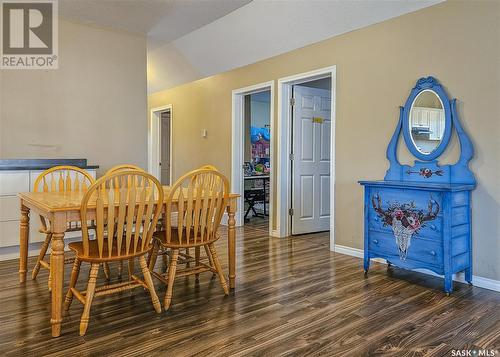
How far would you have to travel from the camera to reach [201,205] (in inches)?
99.7

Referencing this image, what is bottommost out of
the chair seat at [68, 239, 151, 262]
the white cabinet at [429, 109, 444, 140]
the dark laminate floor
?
the dark laminate floor

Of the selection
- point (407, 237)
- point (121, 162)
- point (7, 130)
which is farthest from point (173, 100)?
point (407, 237)

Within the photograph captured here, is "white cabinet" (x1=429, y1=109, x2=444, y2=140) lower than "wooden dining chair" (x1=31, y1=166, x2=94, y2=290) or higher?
higher

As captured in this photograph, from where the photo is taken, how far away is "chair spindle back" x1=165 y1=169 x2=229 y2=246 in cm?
243

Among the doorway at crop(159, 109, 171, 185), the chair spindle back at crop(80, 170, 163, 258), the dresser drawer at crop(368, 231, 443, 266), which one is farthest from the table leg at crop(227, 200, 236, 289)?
the doorway at crop(159, 109, 171, 185)

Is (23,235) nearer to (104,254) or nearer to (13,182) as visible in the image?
(13,182)

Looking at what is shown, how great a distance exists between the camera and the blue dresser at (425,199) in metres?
2.74

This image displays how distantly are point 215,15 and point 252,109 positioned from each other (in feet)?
10.4

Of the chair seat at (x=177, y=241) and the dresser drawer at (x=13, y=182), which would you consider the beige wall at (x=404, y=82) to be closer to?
the chair seat at (x=177, y=241)

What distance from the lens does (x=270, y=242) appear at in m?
4.43

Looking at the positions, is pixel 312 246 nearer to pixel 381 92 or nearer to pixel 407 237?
pixel 407 237

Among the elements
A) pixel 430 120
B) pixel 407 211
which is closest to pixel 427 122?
pixel 430 120

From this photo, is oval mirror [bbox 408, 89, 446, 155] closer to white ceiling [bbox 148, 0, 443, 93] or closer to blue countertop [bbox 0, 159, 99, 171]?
white ceiling [bbox 148, 0, 443, 93]

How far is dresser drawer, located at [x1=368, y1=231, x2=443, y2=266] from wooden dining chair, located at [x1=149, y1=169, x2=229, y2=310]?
4.47 ft
